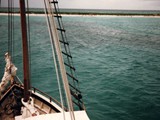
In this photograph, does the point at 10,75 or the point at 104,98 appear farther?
the point at 104,98

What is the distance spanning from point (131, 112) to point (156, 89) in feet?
19.3

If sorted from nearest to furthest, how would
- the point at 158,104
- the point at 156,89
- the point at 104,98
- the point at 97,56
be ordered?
the point at 158,104
the point at 104,98
the point at 156,89
the point at 97,56

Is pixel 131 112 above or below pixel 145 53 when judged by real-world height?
below

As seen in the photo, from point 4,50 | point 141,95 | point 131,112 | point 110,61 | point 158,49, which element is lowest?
point 131,112

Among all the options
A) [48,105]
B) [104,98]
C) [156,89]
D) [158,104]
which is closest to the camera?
[48,105]

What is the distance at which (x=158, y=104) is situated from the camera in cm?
1535

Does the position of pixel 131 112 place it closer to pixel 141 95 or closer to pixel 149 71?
pixel 141 95

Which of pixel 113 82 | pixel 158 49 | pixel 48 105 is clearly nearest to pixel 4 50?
pixel 113 82

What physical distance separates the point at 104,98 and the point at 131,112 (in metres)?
3.19

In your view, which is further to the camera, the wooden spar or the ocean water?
the ocean water

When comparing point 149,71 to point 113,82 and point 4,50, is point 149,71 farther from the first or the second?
point 4,50

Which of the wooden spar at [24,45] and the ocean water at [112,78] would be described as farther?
the ocean water at [112,78]

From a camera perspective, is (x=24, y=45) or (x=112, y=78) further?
(x=112, y=78)

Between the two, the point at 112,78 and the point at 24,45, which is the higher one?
the point at 24,45
